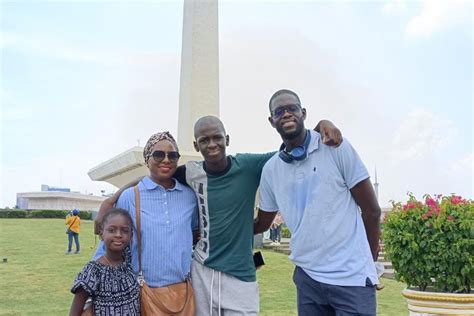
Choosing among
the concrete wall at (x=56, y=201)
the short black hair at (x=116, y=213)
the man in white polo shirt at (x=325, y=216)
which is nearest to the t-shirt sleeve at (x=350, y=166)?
the man in white polo shirt at (x=325, y=216)

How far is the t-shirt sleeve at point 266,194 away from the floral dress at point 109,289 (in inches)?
32.1

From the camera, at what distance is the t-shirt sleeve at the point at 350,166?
105 inches

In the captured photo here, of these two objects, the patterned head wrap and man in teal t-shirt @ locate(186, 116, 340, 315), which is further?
the patterned head wrap

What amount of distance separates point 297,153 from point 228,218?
0.57 m

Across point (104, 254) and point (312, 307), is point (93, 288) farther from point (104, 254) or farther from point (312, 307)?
point (312, 307)

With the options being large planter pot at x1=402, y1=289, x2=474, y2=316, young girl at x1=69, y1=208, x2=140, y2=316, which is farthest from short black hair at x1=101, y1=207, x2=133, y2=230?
large planter pot at x1=402, y1=289, x2=474, y2=316

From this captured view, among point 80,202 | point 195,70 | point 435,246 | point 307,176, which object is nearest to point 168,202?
point 307,176

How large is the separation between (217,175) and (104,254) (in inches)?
29.5

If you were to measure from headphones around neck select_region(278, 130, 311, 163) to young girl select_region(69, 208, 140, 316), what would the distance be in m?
0.90

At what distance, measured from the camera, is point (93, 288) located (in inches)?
111

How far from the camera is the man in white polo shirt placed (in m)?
2.64

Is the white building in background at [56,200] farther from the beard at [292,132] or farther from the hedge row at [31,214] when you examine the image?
the beard at [292,132]

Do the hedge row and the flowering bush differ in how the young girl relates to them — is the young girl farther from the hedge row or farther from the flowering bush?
the hedge row

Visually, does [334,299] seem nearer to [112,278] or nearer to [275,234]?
[112,278]
